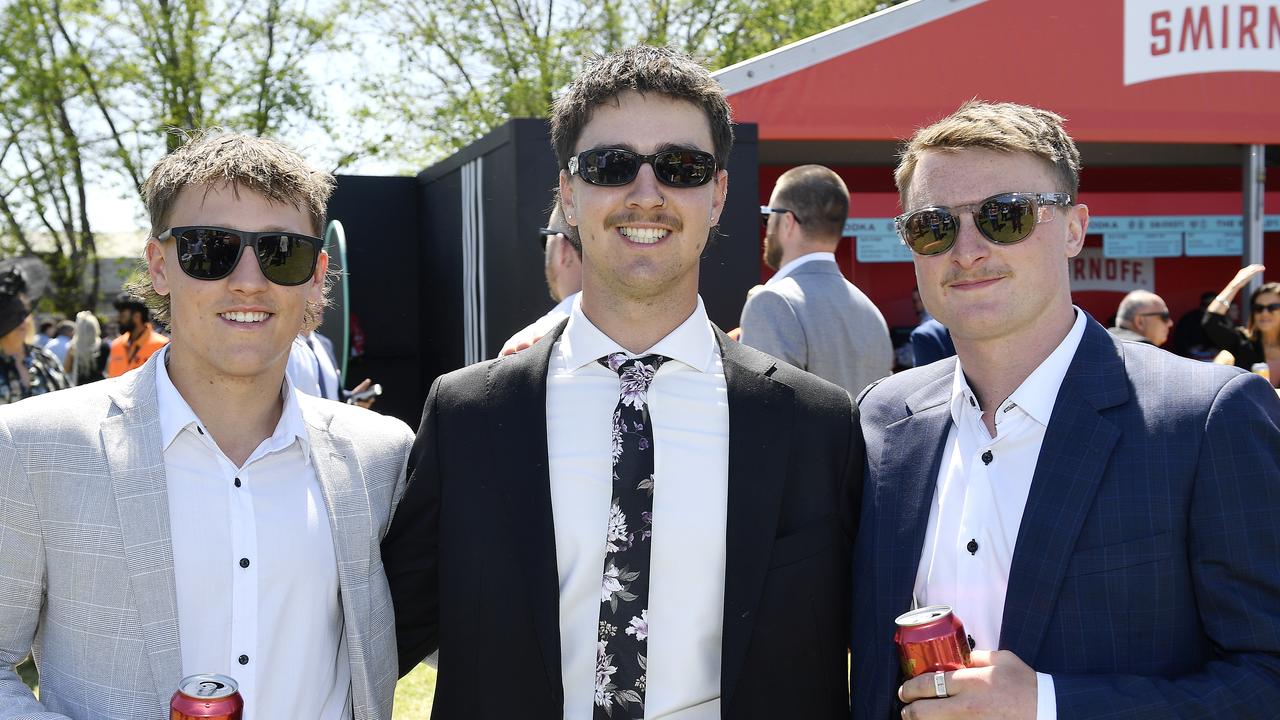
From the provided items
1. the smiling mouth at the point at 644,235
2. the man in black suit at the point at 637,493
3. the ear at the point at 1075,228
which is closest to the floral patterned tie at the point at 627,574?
the man in black suit at the point at 637,493

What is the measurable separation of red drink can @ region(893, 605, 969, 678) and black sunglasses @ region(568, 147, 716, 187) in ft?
3.06

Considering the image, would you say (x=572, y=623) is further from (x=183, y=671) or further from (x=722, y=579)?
(x=183, y=671)

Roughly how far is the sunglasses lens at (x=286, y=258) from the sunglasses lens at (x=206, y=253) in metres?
0.06

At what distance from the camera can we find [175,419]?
1883 millimetres

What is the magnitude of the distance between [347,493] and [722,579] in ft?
2.48

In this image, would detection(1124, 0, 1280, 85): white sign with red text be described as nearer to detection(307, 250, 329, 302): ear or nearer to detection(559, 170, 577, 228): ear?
detection(559, 170, 577, 228): ear

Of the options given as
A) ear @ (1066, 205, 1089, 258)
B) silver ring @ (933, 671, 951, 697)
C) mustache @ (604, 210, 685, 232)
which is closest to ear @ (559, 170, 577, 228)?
mustache @ (604, 210, 685, 232)

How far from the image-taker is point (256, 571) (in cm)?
181

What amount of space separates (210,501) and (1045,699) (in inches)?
59.1

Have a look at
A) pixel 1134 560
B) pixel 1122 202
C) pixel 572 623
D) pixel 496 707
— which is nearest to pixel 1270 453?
pixel 1134 560

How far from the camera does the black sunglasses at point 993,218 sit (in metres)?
1.90

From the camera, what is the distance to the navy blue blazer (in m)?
1.59

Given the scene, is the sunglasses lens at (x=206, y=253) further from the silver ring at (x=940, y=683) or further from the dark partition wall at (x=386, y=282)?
the dark partition wall at (x=386, y=282)

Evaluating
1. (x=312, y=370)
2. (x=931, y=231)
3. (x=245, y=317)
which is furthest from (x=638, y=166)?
(x=312, y=370)
